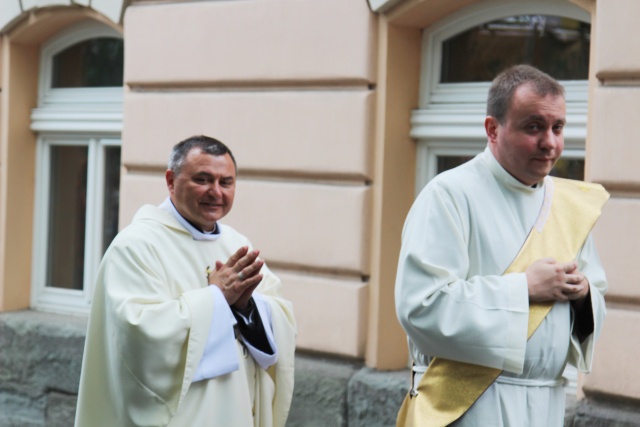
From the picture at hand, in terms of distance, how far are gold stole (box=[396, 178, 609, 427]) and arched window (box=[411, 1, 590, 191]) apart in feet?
5.35

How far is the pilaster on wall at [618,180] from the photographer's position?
5078 millimetres

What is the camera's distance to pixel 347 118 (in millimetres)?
6082

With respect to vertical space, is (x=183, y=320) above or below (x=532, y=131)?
below

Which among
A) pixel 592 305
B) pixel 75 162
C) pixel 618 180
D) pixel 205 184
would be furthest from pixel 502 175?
pixel 75 162

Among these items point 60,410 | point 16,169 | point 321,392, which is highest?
point 16,169

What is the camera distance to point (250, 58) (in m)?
6.51

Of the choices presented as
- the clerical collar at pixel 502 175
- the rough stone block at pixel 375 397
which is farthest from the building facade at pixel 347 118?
the clerical collar at pixel 502 175

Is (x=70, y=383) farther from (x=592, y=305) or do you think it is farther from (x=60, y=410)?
(x=592, y=305)

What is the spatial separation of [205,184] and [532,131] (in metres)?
1.26

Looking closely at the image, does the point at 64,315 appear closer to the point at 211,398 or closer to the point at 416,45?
the point at 416,45

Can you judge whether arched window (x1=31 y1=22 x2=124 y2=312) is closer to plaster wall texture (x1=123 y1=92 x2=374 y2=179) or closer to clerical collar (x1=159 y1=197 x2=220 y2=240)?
plaster wall texture (x1=123 y1=92 x2=374 y2=179)

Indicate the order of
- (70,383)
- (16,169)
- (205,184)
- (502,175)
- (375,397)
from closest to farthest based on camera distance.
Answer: (502,175), (205,184), (375,397), (70,383), (16,169)

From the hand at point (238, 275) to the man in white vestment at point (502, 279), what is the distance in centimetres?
65

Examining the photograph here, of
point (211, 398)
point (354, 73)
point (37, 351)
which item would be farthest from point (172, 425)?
point (37, 351)
